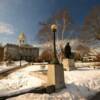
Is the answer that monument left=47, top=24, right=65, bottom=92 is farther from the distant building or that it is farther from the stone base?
the distant building

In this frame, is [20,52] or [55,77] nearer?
[55,77]

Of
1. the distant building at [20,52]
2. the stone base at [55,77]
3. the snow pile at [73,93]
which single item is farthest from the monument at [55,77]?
the distant building at [20,52]

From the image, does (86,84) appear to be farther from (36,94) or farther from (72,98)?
(36,94)

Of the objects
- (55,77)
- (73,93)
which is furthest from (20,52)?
(73,93)

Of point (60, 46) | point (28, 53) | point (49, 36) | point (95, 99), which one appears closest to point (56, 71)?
point (95, 99)

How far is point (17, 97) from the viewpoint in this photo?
7234 millimetres

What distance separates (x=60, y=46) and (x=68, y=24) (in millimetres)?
4286

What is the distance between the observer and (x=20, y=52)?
67000 mm

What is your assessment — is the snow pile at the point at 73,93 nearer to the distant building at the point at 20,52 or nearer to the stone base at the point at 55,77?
the stone base at the point at 55,77

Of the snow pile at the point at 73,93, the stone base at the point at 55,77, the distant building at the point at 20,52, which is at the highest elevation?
the distant building at the point at 20,52

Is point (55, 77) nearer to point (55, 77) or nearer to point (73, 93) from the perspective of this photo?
point (55, 77)

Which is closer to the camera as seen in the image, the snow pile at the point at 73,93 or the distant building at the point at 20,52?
the snow pile at the point at 73,93

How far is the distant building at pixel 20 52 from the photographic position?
62.5 m

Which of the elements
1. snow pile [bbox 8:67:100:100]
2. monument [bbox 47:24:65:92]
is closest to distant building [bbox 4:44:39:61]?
snow pile [bbox 8:67:100:100]
